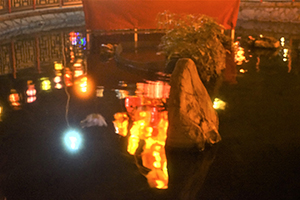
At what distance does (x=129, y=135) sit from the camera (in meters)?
3.87

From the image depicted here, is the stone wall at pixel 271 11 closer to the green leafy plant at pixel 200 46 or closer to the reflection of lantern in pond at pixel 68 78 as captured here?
the green leafy plant at pixel 200 46

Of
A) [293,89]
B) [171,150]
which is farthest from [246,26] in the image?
[171,150]

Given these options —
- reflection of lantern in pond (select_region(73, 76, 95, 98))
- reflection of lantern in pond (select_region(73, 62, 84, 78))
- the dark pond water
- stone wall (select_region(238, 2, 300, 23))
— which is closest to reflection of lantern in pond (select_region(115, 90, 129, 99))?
the dark pond water

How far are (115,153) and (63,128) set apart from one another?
94 centimetres

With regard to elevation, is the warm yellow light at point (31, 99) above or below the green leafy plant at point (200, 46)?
below

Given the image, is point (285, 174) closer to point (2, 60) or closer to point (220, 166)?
point (220, 166)

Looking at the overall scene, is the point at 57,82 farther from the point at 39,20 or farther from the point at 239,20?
the point at 239,20

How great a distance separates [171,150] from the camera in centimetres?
353

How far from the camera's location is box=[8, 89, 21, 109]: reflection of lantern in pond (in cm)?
476

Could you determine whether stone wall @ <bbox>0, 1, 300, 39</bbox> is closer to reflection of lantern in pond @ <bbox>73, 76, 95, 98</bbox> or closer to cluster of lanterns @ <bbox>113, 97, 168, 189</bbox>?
reflection of lantern in pond @ <bbox>73, 76, 95, 98</bbox>

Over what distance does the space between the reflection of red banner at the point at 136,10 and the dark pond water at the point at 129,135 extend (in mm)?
2232

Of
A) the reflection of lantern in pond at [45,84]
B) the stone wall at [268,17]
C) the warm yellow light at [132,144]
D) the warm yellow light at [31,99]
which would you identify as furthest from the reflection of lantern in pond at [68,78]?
the stone wall at [268,17]

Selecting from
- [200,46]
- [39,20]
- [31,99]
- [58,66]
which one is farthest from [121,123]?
[39,20]

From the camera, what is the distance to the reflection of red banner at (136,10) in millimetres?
8805
